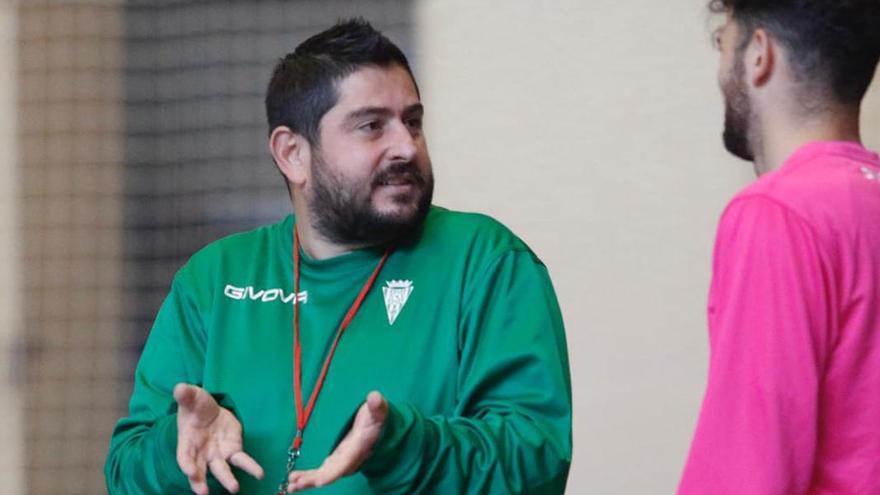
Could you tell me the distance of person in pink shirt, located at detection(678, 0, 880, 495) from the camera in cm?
165

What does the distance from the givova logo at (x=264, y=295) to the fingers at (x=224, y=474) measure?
43cm

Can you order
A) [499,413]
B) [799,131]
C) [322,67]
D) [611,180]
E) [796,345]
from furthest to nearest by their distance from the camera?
[611,180]
[322,67]
[499,413]
[799,131]
[796,345]

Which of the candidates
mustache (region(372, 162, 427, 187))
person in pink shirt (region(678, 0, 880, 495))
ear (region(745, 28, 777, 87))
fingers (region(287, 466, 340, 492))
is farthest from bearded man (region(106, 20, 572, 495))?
ear (region(745, 28, 777, 87))

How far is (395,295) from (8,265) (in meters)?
2.68

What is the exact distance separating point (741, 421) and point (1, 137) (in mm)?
3666

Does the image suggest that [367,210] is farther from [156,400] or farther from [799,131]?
[799,131]

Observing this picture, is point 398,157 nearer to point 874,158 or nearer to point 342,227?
point 342,227

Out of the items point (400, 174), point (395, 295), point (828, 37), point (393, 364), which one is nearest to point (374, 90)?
point (400, 174)

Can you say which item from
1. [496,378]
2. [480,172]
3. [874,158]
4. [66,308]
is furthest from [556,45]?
[874,158]

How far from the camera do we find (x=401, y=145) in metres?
2.47

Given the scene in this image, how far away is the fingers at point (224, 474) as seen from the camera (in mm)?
2127

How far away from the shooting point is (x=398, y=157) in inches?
97.3

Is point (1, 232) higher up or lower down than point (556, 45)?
lower down

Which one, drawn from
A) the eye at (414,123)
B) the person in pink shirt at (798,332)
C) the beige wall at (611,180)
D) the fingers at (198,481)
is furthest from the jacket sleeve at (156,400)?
the beige wall at (611,180)
